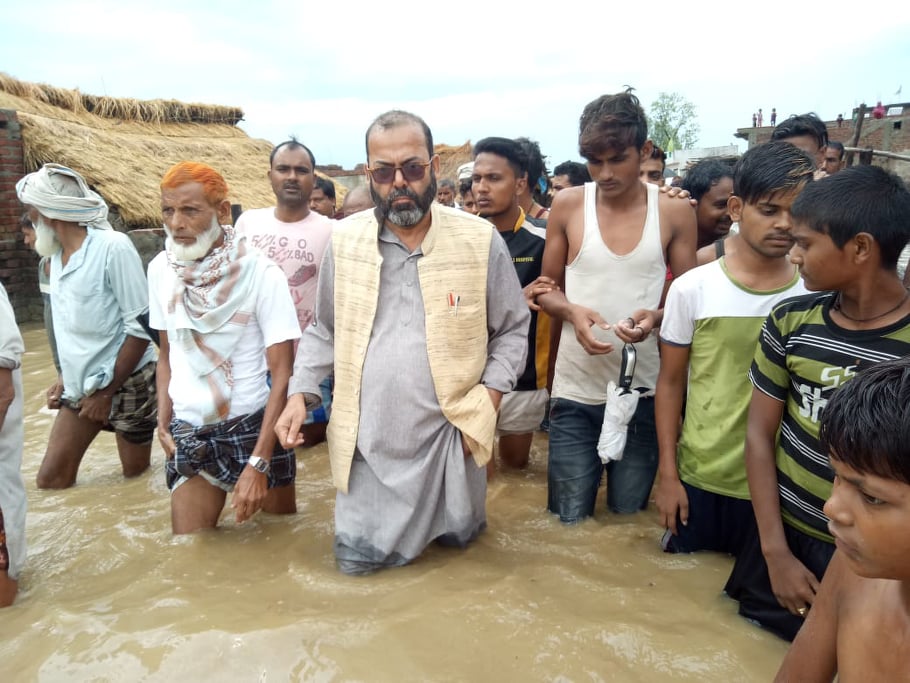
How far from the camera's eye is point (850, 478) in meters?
1.29

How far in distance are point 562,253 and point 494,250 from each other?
1.98 feet

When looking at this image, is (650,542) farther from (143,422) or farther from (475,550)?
(143,422)

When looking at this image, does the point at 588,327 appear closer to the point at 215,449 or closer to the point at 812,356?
the point at 812,356

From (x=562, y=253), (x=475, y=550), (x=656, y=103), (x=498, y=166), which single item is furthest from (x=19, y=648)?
(x=656, y=103)

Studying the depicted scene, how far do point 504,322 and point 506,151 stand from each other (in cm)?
142

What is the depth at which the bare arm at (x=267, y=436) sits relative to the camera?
2863 mm

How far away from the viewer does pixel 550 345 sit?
384 centimetres

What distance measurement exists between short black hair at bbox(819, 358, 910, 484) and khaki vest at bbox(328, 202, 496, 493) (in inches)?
62.4

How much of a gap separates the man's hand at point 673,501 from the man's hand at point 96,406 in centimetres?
320

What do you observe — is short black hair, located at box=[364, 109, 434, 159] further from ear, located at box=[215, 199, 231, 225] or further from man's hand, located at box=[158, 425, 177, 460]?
man's hand, located at box=[158, 425, 177, 460]

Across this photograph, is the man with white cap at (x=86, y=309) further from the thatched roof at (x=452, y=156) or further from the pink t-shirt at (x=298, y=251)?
the thatched roof at (x=452, y=156)

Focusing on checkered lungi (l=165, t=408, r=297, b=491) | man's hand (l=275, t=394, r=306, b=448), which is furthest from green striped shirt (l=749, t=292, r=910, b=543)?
checkered lungi (l=165, t=408, r=297, b=491)

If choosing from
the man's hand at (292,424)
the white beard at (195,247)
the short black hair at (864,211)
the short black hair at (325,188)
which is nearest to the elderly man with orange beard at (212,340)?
the white beard at (195,247)

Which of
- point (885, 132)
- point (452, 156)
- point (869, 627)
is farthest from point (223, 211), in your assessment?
point (885, 132)
